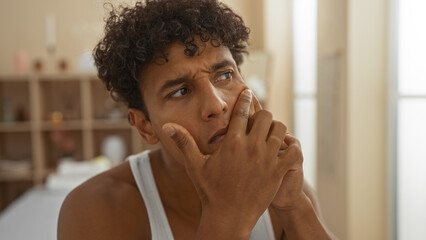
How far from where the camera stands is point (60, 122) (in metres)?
4.05

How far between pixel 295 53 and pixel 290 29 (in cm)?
25

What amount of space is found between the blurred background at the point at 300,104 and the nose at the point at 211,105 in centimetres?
64

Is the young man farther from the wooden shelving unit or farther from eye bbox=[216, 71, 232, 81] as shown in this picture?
the wooden shelving unit

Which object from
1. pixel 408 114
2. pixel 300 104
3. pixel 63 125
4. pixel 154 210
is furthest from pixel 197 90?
pixel 63 125

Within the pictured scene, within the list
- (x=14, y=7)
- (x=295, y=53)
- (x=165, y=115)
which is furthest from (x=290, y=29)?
(x=165, y=115)

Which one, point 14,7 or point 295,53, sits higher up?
point 14,7

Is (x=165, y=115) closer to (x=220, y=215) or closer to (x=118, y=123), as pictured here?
(x=220, y=215)

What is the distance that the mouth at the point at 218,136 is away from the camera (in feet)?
2.92

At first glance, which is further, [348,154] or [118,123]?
[118,123]

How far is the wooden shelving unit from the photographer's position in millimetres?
3980

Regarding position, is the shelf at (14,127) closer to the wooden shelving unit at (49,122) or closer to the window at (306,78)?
the wooden shelving unit at (49,122)

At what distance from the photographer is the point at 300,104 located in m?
3.71

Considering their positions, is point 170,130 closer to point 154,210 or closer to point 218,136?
point 218,136

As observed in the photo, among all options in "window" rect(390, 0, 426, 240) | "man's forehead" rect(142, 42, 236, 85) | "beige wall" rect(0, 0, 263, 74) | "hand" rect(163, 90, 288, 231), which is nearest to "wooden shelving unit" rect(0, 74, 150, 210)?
"beige wall" rect(0, 0, 263, 74)
